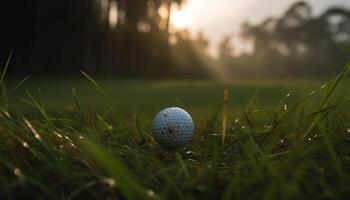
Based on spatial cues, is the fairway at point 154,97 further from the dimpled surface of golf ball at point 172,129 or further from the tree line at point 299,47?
the tree line at point 299,47

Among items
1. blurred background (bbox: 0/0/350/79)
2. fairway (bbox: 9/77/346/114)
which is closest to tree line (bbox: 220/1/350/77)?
blurred background (bbox: 0/0/350/79)

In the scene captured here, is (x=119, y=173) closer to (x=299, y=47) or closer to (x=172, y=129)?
(x=172, y=129)

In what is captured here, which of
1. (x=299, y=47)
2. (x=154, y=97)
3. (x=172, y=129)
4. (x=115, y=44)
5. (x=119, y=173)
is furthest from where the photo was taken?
(x=299, y=47)

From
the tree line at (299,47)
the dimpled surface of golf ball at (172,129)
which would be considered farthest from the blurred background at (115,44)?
the dimpled surface of golf ball at (172,129)

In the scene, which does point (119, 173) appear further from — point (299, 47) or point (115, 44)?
point (299, 47)

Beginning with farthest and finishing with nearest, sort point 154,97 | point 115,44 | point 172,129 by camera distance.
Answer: point 115,44
point 154,97
point 172,129

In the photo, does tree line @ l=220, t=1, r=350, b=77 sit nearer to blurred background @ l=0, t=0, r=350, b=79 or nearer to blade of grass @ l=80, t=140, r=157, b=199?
blurred background @ l=0, t=0, r=350, b=79

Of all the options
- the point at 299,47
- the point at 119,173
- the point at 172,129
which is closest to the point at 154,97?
the point at 172,129

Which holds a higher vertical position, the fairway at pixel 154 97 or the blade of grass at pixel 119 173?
the blade of grass at pixel 119 173

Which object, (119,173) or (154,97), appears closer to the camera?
(119,173)

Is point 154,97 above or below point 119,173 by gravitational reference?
below
